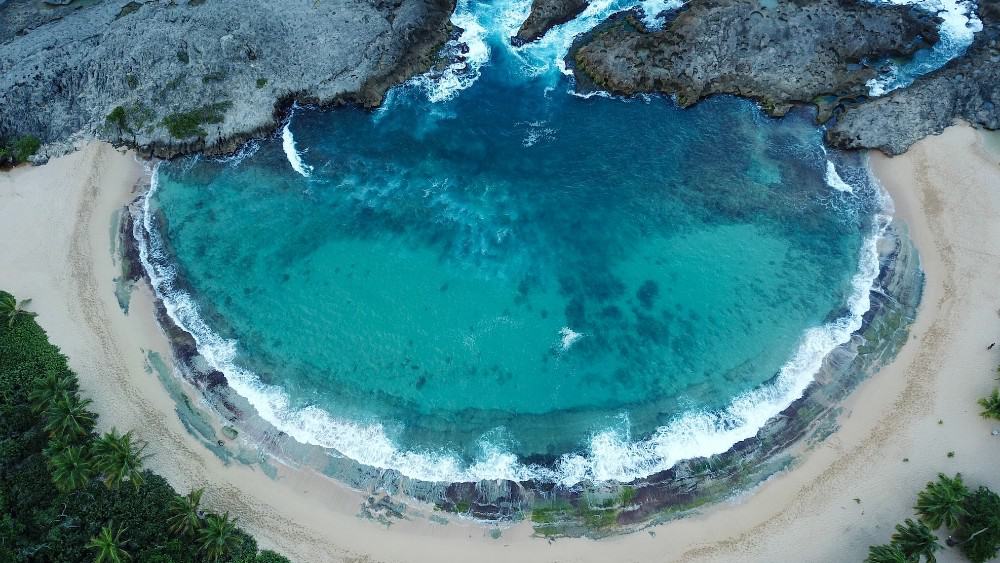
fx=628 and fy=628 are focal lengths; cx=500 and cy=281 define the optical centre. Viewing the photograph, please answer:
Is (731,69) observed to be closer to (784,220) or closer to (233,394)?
(784,220)

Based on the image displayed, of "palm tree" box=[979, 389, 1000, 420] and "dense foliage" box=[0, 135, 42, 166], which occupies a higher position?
"dense foliage" box=[0, 135, 42, 166]

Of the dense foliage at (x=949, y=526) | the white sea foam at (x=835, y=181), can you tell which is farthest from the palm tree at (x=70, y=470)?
the white sea foam at (x=835, y=181)

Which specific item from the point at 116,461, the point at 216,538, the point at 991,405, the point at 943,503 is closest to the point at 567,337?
the point at 943,503

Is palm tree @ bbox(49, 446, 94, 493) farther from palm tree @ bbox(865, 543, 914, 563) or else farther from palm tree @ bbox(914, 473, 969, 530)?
palm tree @ bbox(914, 473, 969, 530)

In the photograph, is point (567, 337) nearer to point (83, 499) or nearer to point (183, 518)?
point (183, 518)

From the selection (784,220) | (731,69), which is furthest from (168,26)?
(784,220)

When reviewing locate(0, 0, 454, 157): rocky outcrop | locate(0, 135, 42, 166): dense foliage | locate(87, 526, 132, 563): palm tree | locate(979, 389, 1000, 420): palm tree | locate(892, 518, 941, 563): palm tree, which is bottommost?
locate(87, 526, 132, 563): palm tree

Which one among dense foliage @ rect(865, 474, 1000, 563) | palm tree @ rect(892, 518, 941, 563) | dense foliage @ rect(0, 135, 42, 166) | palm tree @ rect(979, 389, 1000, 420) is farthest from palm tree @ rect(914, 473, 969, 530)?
dense foliage @ rect(0, 135, 42, 166)
